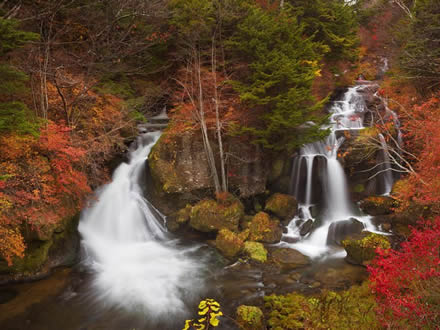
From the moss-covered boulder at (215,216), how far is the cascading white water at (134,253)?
122 centimetres

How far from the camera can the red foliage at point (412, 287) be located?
4.43 m

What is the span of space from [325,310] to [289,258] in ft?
11.0

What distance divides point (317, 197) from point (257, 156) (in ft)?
12.3

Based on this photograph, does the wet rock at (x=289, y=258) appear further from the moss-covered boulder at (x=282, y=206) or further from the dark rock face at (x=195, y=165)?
the dark rock face at (x=195, y=165)

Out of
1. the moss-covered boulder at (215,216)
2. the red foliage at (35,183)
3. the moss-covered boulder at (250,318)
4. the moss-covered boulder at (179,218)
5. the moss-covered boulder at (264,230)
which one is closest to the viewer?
the moss-covered boulder at (250,318)

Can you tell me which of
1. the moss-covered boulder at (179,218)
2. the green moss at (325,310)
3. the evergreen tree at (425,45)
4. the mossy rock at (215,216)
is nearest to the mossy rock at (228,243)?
the mossy rock at (215,216)

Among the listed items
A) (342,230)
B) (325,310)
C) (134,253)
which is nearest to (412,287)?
(325,310)

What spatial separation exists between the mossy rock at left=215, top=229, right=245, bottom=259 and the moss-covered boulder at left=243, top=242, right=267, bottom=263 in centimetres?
24

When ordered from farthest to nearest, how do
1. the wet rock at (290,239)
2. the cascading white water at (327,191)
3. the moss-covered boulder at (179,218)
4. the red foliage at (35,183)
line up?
the moss-covered boulder at (179,218)
the cascading white water at (327,191)
the wet rock at (290,239)
the red foliage at (35,183)

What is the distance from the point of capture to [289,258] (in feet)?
31.5

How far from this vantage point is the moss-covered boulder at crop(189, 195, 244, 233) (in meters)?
11.0

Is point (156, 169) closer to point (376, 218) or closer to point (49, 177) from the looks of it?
point (49, 177)

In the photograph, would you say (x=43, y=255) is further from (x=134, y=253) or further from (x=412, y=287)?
(x=412, y=287)

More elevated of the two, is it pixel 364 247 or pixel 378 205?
pixel 378 205
